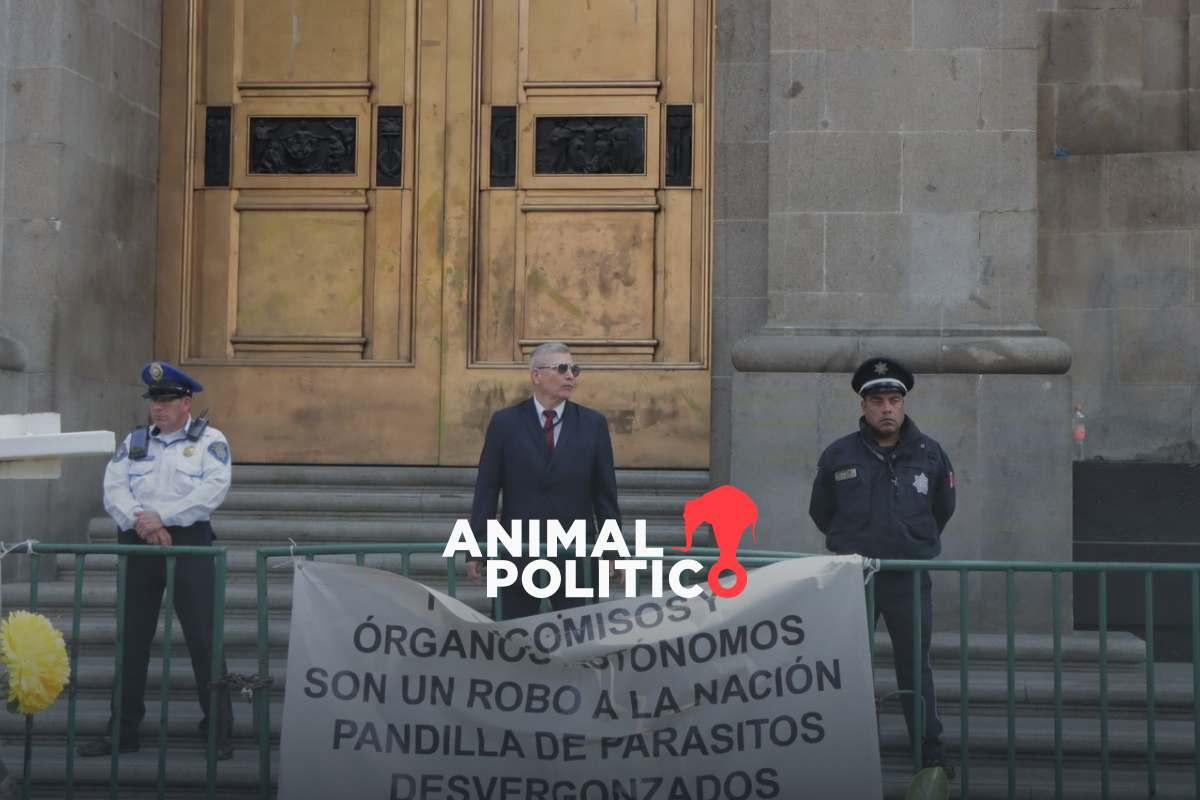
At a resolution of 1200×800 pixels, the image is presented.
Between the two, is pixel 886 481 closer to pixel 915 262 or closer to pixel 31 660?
pixel 915 262

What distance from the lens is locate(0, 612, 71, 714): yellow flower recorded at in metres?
5.30

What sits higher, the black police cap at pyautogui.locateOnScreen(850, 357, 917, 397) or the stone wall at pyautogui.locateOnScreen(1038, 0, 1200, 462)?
the stone wall at pyautogui.locateOnScreen(1038, 0, 1200, 462)

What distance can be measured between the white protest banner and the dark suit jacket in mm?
1616

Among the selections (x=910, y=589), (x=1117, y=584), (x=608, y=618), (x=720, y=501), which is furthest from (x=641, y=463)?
(x=608, y=618)

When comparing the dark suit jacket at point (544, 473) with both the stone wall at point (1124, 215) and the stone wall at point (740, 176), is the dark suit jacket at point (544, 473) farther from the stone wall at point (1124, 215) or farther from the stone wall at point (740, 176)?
the stone wall at point (1124, 215)

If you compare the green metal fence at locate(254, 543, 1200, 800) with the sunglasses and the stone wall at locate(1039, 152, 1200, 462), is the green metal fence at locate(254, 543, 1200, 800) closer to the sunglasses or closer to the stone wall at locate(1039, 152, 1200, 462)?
the sunglasses

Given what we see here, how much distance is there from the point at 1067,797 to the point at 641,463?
4.10m

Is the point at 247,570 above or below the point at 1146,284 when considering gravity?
below

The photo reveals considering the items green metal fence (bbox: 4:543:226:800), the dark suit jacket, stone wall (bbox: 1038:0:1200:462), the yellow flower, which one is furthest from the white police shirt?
stone wall (bbox: 1038:0:1200:462)

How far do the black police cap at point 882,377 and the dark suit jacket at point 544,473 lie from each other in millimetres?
1269

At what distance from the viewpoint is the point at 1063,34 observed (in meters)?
11.3

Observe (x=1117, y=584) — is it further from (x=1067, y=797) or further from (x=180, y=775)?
(x=180, y=775)

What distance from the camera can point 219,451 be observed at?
27.3ft

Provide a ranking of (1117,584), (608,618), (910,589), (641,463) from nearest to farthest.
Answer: (608,618)
(910,589)
(1117,584)
(641,463)
